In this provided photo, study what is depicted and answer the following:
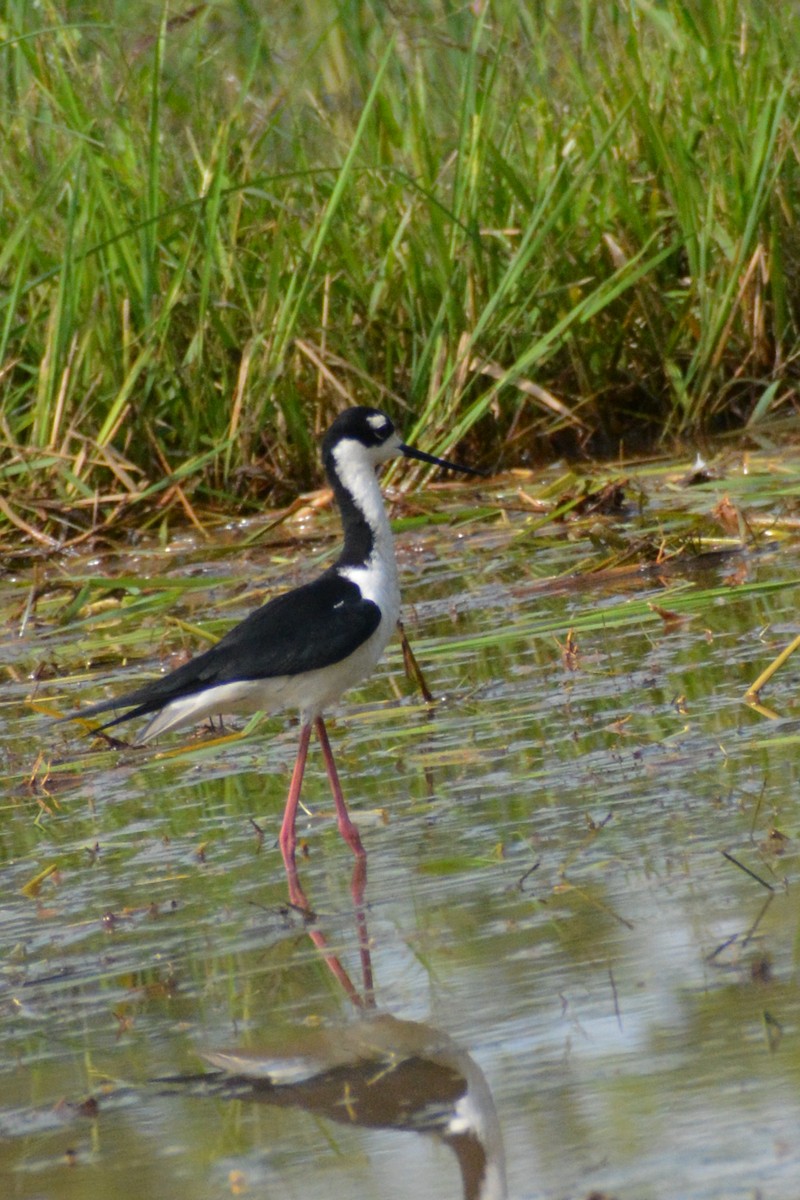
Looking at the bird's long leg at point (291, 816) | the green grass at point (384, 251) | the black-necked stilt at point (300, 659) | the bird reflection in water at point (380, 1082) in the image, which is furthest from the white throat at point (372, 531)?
the green grass at point (384, 251)

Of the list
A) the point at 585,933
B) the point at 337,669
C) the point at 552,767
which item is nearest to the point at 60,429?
the point at 337,669

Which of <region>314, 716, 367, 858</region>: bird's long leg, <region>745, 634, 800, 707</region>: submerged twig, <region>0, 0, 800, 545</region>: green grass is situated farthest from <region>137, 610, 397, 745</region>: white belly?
<region>0, 0, 800, 545</region>: green grass

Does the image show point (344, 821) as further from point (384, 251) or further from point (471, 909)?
point (384, 251)

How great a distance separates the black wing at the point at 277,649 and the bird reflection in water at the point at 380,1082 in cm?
125

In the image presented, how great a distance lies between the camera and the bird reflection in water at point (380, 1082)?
2.21 meters

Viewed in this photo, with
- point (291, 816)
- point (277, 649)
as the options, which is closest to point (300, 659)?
point (277, 649)

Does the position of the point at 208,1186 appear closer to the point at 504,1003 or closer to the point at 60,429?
the point at 504,1003

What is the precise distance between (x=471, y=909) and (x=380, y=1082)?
0.63 metres

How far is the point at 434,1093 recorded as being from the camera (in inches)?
94.1

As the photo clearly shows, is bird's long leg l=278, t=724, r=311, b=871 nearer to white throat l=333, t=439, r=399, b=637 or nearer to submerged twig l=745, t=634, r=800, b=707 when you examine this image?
white throat l=333, t=439, r=399, b=637

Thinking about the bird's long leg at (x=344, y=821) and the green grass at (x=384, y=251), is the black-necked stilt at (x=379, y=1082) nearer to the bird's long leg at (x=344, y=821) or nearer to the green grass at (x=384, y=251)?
the bird's long leg at (x=344, y=821)

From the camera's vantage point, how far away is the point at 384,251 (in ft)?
23.9

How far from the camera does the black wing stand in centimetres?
398

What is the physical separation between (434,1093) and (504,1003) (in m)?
0.25
